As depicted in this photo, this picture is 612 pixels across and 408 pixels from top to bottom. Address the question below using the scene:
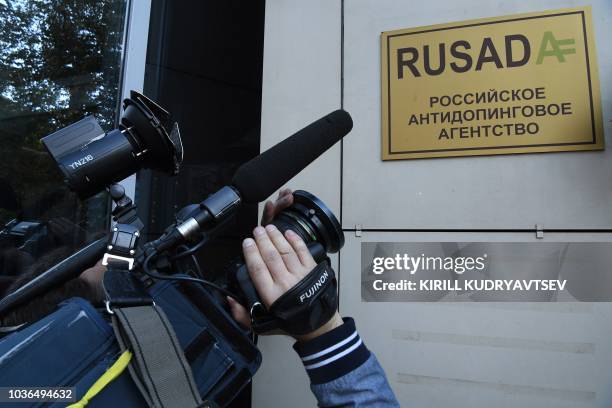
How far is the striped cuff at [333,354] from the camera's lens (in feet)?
1.89

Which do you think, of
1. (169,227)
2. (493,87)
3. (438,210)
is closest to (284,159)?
(169,227)

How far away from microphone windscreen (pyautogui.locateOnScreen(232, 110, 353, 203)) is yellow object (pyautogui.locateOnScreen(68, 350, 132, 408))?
304 millimetres

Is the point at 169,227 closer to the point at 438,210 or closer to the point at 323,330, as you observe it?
the point at 323,330

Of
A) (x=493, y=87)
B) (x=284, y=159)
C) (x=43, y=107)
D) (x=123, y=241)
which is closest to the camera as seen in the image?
(x=123, y=241)

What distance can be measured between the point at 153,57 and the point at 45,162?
2.52 feet

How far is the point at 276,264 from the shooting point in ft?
1.96

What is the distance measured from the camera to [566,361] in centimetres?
125

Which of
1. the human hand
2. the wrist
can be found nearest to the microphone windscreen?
the human hand

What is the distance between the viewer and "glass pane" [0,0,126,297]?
1.51 metres

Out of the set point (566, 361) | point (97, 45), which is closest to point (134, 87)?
point (97, 45)

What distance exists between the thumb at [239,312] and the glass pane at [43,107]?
949mm

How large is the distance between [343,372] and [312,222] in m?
0.32

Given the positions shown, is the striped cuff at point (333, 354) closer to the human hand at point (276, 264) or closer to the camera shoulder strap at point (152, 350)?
the human hand at point (276, 264)

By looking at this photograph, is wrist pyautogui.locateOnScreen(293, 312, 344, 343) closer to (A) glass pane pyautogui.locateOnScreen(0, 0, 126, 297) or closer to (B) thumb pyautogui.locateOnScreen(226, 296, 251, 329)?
(B) thumb pyautogui.locateOnScreen(226, 296, 251, 329)
